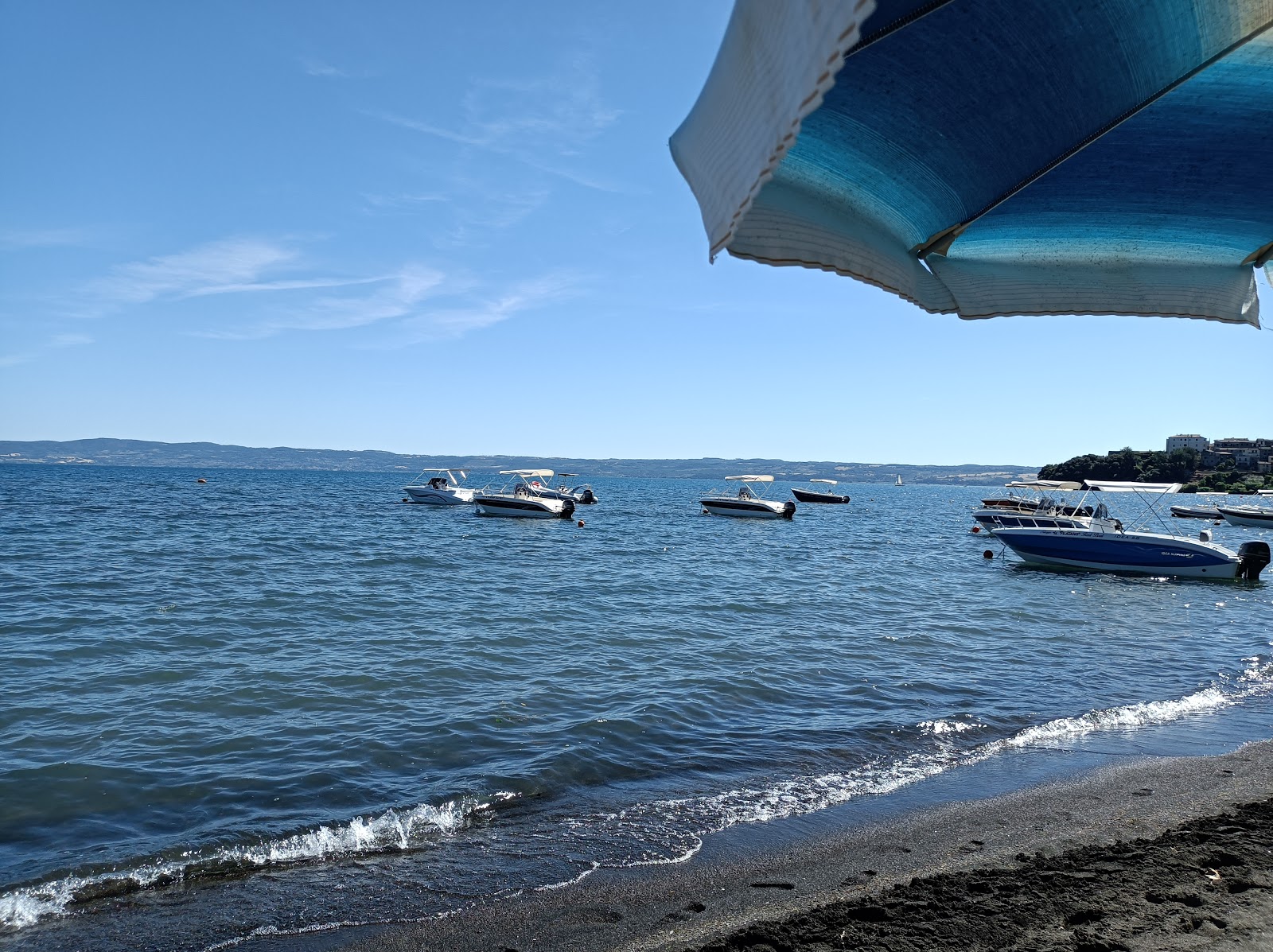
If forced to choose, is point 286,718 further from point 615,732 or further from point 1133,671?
point 1133,671

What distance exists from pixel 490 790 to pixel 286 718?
3356 mm

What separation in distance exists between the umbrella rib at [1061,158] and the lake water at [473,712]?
4.76 m

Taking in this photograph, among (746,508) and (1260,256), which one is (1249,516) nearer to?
(746,508)

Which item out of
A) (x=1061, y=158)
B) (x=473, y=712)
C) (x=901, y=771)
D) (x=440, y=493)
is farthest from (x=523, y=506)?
(x=1061, y=158)

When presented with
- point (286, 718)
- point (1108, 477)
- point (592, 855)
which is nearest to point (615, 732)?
point (592, 855)

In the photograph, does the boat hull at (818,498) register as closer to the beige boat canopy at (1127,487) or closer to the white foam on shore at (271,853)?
the beige boat canopy at (1127,487)

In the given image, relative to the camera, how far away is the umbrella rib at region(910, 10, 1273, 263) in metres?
2.46

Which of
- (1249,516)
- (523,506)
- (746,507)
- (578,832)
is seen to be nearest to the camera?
(578,832)

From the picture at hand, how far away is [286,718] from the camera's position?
966 centimetres

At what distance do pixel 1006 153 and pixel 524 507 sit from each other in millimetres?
43775

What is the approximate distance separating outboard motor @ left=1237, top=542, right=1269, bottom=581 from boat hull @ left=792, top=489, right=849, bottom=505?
6569cm

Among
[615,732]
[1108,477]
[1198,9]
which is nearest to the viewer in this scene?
[1198,9]

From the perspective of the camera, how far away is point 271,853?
248 inches

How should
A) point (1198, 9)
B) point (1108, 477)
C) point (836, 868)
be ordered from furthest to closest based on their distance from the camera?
point (1108, 477) < point (836, 868) < point (1198, 9)
